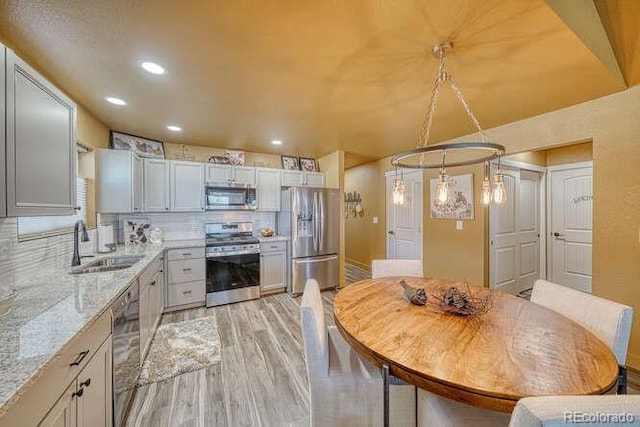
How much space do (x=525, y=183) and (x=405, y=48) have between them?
3742mm

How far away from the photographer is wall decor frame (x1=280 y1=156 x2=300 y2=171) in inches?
186

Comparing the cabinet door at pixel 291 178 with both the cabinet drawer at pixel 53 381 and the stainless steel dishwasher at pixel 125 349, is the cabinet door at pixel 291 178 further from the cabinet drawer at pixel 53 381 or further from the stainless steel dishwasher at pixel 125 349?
the cabinet drawer at pixel 53 381

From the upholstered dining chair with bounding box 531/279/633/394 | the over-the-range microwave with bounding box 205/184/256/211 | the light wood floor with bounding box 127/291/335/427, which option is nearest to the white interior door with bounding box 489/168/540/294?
the upholstered dining chair with bounding box 531/279/633/394

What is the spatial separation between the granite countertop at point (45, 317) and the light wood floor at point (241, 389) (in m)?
0.90

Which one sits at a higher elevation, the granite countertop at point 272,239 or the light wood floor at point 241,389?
the granite countertop at point 272,239

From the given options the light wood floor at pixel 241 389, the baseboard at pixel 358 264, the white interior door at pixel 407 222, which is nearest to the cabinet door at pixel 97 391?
the light wood floor at pixel 241 389

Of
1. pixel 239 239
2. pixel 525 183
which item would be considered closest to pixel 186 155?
pixel 239 239

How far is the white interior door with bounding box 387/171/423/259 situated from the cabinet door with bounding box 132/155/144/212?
3.81 meters

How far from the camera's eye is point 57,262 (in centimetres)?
210

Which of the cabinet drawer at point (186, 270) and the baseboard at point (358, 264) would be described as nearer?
the cabinet drawer at point (186, 270)

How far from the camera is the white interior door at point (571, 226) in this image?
12.3 ft

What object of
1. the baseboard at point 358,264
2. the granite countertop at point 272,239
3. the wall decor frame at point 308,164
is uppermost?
the wall decor frame at point 308,164

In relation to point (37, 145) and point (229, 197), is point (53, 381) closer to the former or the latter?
point (37, 145)

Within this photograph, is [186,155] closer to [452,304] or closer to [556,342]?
[452,304]
